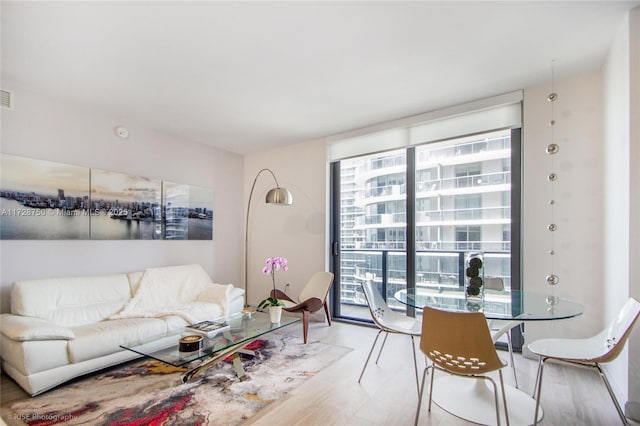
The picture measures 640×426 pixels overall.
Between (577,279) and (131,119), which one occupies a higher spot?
(131,119)

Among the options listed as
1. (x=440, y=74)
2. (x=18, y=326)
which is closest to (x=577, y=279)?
(x=440, y=74)

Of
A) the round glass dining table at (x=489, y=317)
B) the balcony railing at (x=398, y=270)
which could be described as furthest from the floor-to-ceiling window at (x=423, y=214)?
the round glass dining table at (x=489, y=317)

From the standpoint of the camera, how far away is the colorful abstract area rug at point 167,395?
6.59 feet

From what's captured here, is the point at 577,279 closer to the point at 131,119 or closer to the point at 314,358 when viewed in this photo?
the point at 314,358

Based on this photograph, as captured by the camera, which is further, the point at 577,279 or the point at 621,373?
the point at 577,279

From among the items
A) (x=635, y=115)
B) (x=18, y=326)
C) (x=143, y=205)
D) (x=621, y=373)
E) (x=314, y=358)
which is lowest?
(x=314, y=358)

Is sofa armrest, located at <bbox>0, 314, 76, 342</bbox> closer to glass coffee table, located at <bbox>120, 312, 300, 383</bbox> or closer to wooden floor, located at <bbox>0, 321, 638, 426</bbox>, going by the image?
wooden floor, located at <bbox>0, 321, 638, 426</bbox>

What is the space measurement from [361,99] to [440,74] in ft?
2.66

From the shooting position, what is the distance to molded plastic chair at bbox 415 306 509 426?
166 cm

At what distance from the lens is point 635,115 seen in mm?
2031

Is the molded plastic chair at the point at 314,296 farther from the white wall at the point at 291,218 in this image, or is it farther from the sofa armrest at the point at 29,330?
the sofa armrest at the point at 29,330

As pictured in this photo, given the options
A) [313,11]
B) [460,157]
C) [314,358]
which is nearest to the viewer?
[313,11]

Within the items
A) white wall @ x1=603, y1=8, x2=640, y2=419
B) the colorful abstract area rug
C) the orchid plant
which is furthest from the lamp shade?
white wall @ x1=603, y1=8, x2=640, y2=419

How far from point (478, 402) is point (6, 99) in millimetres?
4536
